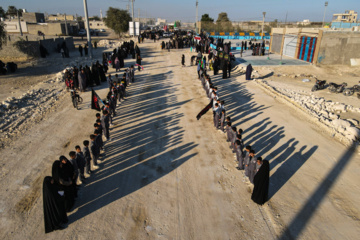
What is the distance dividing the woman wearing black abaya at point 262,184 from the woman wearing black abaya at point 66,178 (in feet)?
15.4

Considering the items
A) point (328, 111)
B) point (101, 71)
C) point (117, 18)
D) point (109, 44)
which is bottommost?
point (328, 111)

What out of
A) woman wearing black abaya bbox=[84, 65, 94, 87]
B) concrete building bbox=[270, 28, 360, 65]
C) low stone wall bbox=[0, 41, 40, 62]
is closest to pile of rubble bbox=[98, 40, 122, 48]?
low stone wall bbox=[0, 41, 40, 62]

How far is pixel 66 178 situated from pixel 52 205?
29.7 inches

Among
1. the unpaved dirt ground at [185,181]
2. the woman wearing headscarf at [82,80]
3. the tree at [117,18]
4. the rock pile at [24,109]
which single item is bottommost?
the unpaved dirt ground at [185,181]

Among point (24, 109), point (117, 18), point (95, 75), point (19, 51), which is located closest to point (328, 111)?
point (95, 75)

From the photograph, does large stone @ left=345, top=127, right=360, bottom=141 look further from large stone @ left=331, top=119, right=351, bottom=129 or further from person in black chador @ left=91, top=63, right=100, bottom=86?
person in black chador @ left=91, top=63, right=100, bottom=86

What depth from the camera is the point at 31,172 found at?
24.8 feet

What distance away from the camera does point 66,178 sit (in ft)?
19.6

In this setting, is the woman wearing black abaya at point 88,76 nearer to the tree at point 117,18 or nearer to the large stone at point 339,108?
the large stone at point 339,108

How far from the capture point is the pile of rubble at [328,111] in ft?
31.9

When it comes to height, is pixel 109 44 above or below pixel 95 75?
above

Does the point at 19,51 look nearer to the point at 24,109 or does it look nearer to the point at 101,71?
the point at 101,71

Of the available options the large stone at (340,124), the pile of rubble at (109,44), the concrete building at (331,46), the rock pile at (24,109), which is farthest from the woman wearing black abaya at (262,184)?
the pile of rubble at (109,44)

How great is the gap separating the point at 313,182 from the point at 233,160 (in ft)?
8.05
